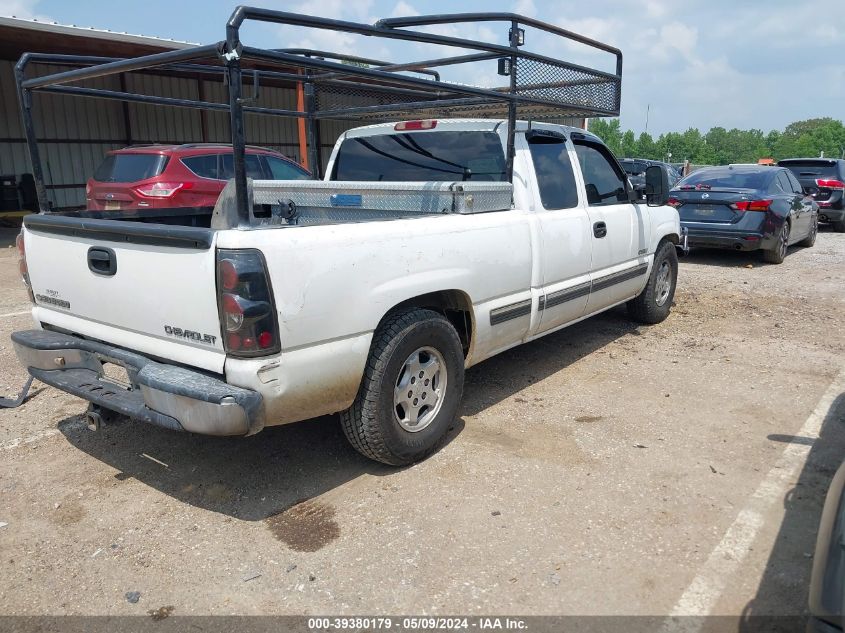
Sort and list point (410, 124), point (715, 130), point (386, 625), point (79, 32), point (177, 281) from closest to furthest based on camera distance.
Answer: point (386, 625) < point (177, 281) < point (410, 124) < point (79, 32) < point (715, 130)

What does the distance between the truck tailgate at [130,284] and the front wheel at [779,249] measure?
991 cm

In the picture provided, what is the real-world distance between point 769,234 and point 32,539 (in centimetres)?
1033

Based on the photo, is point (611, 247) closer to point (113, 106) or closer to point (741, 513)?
point (741, 513)

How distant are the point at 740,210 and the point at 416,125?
7327 millimetres

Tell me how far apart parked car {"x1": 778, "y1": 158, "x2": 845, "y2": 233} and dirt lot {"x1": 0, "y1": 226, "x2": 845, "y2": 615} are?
11.8 meters

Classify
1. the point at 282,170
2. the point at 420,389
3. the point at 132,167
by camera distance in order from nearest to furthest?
the point at 420,389 < the point at 132,167 < the point at 282,170

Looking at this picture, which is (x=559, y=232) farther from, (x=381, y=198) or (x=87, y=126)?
(x=87, y=126)

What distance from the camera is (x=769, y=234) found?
1016cm

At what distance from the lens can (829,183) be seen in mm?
14906

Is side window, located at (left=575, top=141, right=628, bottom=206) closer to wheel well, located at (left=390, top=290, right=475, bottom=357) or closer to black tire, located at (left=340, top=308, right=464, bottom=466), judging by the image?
wheel well, located at (left=390, top=290, right=475, bottom=357)

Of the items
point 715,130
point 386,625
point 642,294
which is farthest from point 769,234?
point 715,130

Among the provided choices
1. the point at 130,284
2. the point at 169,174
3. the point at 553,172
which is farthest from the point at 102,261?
the point at 169,174

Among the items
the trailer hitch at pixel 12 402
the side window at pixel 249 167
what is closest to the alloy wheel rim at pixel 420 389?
the trailer hitch at pixel 12 402

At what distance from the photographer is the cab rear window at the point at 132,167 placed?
9.84 meters
